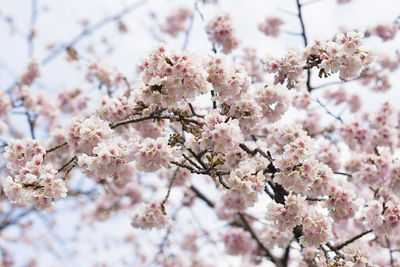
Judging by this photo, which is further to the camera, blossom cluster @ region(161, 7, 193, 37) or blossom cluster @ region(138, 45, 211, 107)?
blossom cluster @ region(161, 7, 193, 37)

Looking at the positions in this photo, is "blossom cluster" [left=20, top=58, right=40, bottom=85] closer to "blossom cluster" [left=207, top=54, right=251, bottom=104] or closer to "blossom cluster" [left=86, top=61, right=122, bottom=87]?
"blossom cluster" [left=86, top=61, right=122, bottom=87]

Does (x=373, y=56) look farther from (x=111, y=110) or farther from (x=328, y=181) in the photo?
(x=111, y=110)

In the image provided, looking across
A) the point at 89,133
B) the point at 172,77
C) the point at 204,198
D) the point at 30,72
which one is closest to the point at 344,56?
the point at 172,77

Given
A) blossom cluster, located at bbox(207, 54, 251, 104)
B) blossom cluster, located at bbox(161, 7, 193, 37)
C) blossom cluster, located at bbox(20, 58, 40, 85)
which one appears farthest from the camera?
blossom cluster, located at bbox(161, 7, 193, 37)

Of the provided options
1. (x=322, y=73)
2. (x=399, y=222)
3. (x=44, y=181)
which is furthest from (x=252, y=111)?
(x=44, y=181)

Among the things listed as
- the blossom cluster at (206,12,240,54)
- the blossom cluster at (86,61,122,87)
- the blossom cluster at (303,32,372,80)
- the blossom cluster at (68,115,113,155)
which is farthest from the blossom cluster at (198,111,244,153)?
the blossom cluster at (86,61,122,87)

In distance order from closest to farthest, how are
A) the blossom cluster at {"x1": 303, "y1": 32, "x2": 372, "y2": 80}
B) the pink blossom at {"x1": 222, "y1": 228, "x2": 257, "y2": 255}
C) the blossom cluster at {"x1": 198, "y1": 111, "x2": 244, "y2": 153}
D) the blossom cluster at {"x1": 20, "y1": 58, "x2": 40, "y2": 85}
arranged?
1. the blossom cluster at {"x1": 198, "y1": 111, "x2": 244, "y2": 153}
2. the blossom cluster at {"x1": 303, "y1": 32, "x2": 372, "y2": 80}
3. the pink blossom at {"x1": 222, "y1": 228, "x2": 257, "y2": 255}
4. the blossom cluster at {"x1": 20, "y1": 58, "x2": 40, "y2": 85}

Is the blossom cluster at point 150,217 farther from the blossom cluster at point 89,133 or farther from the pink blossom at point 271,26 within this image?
the pink blossom at point 271,26

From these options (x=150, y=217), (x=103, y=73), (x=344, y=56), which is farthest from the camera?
(x=103, y=73)

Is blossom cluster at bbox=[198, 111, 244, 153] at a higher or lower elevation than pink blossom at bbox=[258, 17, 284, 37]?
lower

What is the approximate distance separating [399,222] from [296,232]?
857mm

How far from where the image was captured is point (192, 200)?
23.5 ft

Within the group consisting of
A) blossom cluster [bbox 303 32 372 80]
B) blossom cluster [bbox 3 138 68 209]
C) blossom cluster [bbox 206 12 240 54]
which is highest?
blossom cluster [bbox 206 12 240 54]

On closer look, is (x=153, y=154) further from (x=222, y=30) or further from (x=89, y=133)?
(x=222, y=30)
